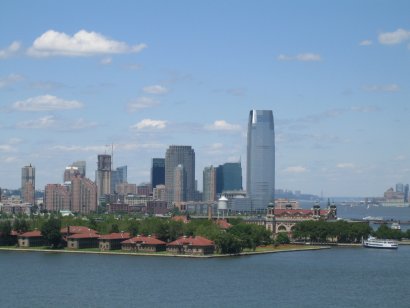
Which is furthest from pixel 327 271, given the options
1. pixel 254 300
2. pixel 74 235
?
pixel 74 235

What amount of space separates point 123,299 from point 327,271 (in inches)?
1005

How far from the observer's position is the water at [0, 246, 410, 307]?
199 ft

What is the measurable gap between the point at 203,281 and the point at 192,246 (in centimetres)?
2665

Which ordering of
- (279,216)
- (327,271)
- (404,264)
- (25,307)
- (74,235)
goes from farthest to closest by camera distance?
(279,216) < (74,235) < (404,264) < (327,271) < (25,307)

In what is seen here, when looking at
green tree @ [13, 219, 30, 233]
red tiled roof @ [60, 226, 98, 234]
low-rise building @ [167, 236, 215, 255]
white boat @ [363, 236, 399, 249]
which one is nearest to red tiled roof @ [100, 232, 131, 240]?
red tiled roof @ [60, 226, 98, 234]

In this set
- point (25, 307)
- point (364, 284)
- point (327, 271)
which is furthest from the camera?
point (327, 271)

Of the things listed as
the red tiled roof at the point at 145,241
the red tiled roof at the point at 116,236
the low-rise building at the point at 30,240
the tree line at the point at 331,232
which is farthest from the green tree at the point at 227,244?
the tree line at the point at 331,232

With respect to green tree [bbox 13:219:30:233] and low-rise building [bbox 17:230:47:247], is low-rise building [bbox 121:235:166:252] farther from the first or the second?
green tree [bbox 13:219:30:233]

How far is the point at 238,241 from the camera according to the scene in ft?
328

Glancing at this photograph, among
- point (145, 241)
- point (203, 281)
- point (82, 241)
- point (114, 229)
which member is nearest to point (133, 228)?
point (114, 229)

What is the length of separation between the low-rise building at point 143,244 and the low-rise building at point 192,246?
1700mm

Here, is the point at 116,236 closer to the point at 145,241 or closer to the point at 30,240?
the point at 145,241

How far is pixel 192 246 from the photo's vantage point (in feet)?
320

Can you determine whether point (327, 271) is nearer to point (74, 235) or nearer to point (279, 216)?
point (74, 235)
